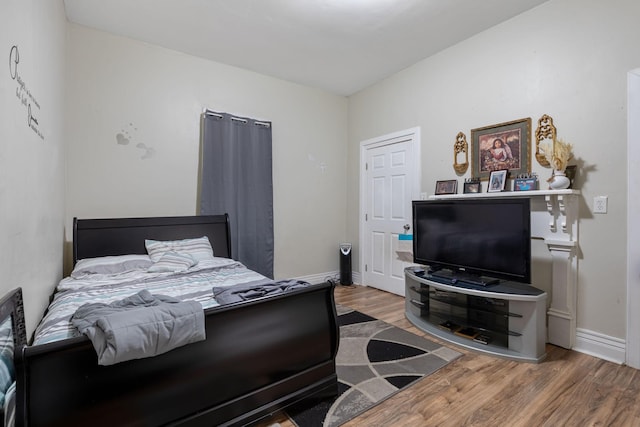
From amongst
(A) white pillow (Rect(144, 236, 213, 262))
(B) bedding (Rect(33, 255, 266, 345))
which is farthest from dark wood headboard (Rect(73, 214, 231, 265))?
(B) bedding (Rect(33, 255, 266, 345))

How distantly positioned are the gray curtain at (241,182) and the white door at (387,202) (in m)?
1.38

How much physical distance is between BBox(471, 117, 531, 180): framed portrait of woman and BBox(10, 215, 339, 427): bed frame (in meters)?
2.14

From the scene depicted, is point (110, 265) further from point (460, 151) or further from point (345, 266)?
point (460, 151)

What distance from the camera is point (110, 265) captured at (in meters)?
2.57

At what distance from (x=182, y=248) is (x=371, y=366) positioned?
203cm

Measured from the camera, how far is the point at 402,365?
7.30 feet

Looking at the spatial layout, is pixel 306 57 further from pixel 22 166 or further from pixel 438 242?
pixel 22 166

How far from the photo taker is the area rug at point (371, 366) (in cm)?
173

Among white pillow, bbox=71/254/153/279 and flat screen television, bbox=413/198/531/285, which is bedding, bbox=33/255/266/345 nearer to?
white pillow, bbox=71/254/153/279

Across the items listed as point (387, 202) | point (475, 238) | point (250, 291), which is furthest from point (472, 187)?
point (250, 291)

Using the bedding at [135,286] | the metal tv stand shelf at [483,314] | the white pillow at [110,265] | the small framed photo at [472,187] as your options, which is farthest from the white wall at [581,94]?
the white pillow at [110,265]

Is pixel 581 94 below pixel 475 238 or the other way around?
the other way around

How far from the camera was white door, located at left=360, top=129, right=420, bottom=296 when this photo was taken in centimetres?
383

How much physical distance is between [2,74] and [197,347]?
1377mm
